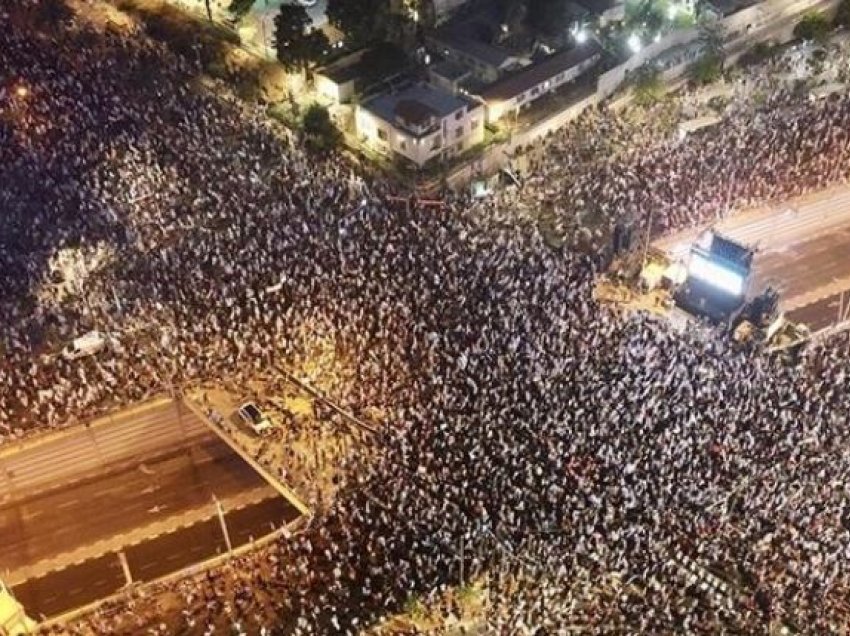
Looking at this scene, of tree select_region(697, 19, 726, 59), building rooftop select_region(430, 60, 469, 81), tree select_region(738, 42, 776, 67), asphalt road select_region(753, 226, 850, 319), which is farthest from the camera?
tree select_region(738, 42, 776, 67)

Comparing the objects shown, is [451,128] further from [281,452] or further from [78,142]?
[281,452]

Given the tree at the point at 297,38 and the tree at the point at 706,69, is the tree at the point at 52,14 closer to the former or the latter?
the tree at the point at 297,38

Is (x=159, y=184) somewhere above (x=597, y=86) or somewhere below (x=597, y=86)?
below

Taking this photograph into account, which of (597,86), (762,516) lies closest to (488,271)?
(762,516)

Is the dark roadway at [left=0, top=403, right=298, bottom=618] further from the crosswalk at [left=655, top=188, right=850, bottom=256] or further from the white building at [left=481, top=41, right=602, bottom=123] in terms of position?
the white building at [left=481, top=41, right=602, bottom=123]

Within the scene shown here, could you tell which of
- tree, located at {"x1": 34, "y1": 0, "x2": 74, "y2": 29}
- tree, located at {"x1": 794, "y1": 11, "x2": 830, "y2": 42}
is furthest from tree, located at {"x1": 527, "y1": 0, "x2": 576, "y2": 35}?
tree, located at {"x1": 34, "y1": 0, "x2": 74, "y2": 29}

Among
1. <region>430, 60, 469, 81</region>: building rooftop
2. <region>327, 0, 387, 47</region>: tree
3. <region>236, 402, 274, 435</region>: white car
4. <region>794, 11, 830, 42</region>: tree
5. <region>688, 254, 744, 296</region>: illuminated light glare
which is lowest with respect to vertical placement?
<region>236, 402, 274, 435</region>: white car

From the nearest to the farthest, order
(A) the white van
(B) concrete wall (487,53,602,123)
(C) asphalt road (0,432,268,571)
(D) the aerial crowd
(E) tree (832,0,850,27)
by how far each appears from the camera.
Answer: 1. (D) the aerial crowd
2. (C) asphalt road (0,432,268,571)
3. (A) the white van
4. (B) concrete wall (487,53,602,123)
5. (E) tree (832,0,850,27)

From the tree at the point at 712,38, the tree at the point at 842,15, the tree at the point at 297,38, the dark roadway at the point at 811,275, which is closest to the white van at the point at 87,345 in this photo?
the tree at the point at 297,38
